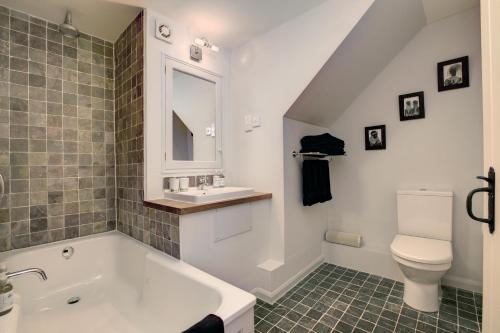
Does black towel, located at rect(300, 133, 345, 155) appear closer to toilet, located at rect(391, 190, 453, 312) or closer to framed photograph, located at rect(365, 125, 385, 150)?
framed photograph, located at rect(365, 125, 385, 150)

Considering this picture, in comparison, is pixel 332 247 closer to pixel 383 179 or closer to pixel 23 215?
pixel 383 179

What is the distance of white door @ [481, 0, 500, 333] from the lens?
0.73 metres

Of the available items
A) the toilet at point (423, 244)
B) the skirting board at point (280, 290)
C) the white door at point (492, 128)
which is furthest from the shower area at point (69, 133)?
the toilet at point (423, 244)

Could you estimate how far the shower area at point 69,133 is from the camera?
1723 millimetres

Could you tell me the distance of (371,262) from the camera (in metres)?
2.27

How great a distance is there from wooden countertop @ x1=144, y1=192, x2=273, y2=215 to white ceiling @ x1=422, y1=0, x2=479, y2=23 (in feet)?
6.44

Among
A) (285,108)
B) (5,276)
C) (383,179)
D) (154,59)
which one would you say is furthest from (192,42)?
(383,179)

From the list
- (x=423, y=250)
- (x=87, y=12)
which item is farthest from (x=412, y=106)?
(x=87, y=12)

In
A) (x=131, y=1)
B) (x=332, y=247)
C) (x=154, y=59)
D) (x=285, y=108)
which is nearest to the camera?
(x=131, y=1)

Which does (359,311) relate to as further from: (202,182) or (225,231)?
(202,182)

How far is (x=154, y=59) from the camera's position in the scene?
187 centimetres

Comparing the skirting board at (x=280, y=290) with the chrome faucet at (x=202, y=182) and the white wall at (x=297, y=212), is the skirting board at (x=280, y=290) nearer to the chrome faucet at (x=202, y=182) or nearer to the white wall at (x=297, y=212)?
the white wall at (x=297, y=212)

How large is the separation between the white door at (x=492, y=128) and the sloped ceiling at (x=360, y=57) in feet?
3.07

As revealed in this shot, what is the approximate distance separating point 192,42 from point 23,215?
6.25ft
